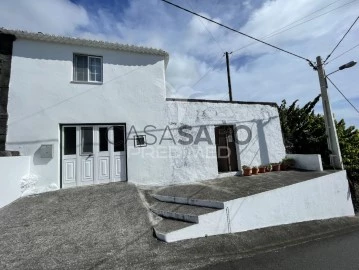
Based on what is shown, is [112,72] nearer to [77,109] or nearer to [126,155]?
[77,109]

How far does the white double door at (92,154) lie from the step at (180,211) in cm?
253

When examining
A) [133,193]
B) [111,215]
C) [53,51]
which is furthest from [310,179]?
[53,51]

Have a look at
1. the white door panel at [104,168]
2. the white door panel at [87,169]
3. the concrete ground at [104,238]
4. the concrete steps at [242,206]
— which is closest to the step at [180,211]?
the concrete steps at [242,206]

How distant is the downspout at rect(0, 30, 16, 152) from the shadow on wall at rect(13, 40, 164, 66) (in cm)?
20

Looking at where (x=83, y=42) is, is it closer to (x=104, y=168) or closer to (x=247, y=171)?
(x=104, y=168)

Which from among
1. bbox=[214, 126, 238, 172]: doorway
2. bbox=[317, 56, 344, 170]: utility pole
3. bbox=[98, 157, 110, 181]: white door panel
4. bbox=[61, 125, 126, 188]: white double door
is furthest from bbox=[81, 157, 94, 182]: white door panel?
bbox=[317, 56, 344, 170]: utility pole

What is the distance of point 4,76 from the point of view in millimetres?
7332

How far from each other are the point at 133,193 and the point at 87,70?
16.3 feet

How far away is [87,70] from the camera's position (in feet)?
27.6

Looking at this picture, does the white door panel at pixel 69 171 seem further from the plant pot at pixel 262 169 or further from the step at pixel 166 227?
the plant pot at pixel 262 169

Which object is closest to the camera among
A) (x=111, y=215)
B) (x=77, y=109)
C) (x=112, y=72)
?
(x=111, y=215)

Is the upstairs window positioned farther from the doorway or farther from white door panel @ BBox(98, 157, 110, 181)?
the doorway

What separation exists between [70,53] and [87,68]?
750 mm

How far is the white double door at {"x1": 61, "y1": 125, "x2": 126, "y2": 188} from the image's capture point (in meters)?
7.75
